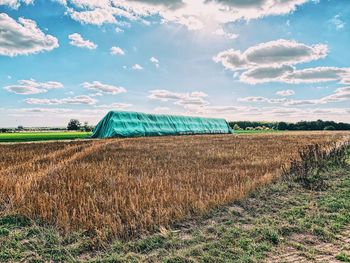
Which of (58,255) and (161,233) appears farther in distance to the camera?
(161,233)

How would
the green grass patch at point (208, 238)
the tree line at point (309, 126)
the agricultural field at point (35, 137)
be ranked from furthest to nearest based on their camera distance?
the tree line at point (309, 126), the agricultural field at point (35, 137), the green grass patch at point (208, 238)

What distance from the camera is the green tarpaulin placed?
3932cm

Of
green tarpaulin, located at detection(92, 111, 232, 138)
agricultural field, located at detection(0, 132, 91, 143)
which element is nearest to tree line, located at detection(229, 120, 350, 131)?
green tarpaulin, located at detection(92, 111, 232, 138)

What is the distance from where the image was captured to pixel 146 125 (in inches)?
1793

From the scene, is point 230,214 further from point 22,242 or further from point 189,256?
point 22,242

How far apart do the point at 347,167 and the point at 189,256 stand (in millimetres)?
10297

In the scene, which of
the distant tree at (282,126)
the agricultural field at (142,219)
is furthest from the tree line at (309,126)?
the agricultural field at (142,219)

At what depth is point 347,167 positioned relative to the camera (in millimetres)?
12641

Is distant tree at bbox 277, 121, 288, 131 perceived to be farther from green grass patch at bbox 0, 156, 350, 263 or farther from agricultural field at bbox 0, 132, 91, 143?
green grass patch at bbox 0, 156, 350, 263

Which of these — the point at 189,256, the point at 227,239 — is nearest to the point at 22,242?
the point at 189,256

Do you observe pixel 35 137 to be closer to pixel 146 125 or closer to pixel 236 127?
pixel 146 125

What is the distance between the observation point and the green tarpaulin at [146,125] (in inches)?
1548

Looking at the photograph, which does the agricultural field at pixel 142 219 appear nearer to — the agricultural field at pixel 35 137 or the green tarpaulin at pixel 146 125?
the agricultural field at pixel 35 137

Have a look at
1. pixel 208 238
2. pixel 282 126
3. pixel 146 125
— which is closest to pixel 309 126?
pixel 282 126
